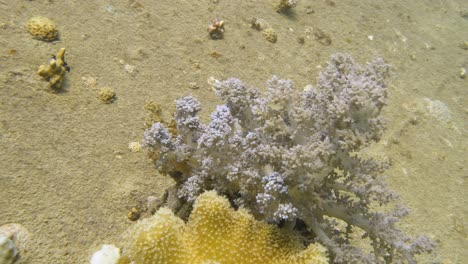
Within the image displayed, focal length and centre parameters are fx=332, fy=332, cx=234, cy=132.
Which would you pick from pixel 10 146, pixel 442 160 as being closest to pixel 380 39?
pixel 442 160

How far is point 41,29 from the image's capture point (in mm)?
4160

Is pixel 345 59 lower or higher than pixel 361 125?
higher

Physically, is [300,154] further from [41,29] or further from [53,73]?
[41,29]

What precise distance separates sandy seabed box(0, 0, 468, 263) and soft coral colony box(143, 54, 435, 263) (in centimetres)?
61

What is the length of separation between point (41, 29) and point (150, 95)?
62.1 inches

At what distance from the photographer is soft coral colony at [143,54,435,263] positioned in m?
2.43

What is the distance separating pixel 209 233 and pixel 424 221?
3534 millimetres

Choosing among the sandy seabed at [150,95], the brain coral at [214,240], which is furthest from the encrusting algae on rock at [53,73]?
the brain coral at [214,240]

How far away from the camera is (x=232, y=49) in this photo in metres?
5.36

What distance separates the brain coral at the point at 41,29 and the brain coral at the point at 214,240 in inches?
122

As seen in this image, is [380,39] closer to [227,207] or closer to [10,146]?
[227,207]

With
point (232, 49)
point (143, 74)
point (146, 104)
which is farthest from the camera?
point (232, 49)

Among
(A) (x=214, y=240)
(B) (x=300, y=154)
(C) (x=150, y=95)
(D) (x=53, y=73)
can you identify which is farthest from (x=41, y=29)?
(B) (x=300, y=154)

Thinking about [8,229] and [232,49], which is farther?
[232,49]
